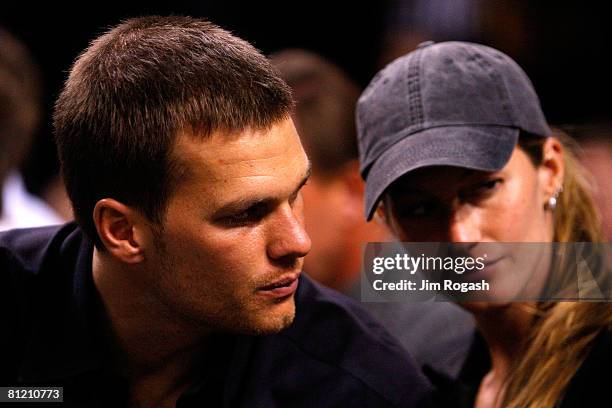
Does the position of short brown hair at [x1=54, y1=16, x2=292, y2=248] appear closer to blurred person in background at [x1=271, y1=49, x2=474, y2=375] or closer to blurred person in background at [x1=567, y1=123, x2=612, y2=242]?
blurred person in background at [x1=567, y1=123, x2=612, y2=242]

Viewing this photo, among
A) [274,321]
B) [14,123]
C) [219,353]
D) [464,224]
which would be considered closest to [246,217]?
[274,321]

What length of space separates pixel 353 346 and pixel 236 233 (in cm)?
31

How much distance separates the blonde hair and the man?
180mm

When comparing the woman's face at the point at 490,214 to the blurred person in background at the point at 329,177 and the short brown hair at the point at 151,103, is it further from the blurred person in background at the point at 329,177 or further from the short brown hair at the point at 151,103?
the blurred person in background at the point at 329,177

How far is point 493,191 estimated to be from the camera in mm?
1609

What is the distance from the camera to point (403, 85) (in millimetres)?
1663

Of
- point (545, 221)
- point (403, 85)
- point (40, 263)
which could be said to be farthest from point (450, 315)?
point (40, 263)

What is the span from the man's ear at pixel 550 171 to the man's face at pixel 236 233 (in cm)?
45

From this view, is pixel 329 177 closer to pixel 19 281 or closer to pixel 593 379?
pixel 19 281

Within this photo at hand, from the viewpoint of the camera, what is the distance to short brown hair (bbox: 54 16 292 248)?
56.8 inches

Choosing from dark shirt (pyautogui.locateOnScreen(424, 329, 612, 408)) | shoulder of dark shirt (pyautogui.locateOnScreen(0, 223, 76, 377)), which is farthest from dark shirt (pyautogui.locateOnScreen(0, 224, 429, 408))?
dark shirt (pyautogui.locateOnScreen(424, 329, 612, 408))

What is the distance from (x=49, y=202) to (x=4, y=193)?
707 millimetres

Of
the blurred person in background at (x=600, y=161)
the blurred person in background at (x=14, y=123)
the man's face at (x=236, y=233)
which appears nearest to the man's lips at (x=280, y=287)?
the man's face at (x=236, y=233)

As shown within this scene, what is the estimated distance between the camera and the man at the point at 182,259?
1.45m
